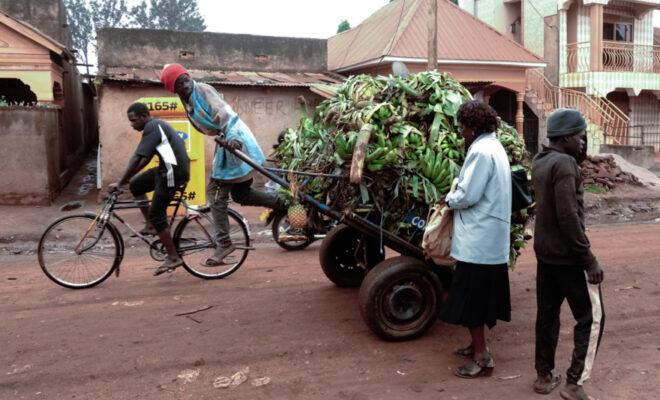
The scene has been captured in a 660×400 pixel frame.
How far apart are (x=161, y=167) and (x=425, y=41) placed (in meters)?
12.8

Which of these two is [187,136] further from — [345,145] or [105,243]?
[345,145]

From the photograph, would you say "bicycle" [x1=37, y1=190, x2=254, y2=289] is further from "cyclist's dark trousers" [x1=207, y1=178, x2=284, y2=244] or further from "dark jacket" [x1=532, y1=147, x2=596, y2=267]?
"dark jacket" [x1=532, y1=147, x2=596, y2=267]

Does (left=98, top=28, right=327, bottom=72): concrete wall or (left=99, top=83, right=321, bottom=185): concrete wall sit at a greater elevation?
(left=98, top=28, right=327, bottom=72): concrete wall

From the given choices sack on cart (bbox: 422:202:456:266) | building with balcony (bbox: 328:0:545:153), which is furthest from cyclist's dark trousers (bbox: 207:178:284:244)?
building with balcony (bbox: 328:0:545:153)

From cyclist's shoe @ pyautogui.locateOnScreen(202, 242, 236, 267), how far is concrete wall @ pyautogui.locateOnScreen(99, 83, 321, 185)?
24.1ft

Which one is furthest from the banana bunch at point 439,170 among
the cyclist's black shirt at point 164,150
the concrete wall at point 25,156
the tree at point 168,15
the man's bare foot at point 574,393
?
the tree at point 168,15

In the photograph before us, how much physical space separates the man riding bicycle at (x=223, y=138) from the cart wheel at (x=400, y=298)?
1767mm

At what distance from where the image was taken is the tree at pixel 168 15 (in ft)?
194

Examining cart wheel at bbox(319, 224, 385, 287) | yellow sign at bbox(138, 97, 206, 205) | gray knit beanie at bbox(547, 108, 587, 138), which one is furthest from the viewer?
yellow sign at bbox(138, 97, 206, 205)

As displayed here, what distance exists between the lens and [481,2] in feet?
81.6

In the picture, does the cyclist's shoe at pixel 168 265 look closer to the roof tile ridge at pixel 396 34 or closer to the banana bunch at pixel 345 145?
the banana bunch at pixel 345 145

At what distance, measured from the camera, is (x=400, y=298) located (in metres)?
4.44

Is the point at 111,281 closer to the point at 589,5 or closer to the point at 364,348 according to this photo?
the point at 364,348

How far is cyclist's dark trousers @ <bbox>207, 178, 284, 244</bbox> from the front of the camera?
580 cm
